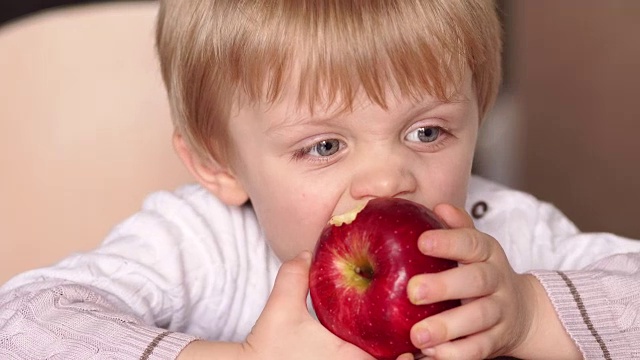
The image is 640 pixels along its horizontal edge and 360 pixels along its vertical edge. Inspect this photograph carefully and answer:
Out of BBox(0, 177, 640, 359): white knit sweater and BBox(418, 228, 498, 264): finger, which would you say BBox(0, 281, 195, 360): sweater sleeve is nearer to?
BBox(0, 177, 640, 359): white knit sweater

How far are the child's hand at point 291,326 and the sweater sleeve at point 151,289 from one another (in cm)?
11

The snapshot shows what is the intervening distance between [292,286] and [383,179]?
0.50 feet

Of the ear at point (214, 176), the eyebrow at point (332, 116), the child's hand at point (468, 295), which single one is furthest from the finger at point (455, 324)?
the ear at point (214, 176)

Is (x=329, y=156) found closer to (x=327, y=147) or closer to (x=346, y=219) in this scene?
(x=327, y=147)

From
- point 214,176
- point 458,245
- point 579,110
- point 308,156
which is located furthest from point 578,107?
point 458,245

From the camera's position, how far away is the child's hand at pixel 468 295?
37.7 inches

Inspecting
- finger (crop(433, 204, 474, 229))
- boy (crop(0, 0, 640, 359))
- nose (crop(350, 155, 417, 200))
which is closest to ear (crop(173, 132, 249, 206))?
boy (crop(0, 0, 640, 359))

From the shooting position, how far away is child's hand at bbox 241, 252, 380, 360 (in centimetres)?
103

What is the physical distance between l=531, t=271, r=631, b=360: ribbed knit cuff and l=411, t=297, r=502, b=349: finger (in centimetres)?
16

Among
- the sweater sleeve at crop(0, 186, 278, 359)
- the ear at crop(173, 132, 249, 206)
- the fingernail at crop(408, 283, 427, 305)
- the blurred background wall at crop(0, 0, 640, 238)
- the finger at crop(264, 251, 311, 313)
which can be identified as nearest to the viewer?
the fingernail at crop(408, 283, 427, 305)

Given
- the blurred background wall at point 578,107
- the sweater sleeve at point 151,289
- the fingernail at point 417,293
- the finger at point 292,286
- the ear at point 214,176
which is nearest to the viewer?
the fingernail at point 417,293

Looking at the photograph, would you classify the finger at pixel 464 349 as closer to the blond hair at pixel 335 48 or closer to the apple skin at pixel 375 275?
the apple skin at pixel 375 275

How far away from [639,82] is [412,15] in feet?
5.20

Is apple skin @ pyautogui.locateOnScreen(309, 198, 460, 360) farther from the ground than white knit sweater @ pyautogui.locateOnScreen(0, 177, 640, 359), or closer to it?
farther from the ground
